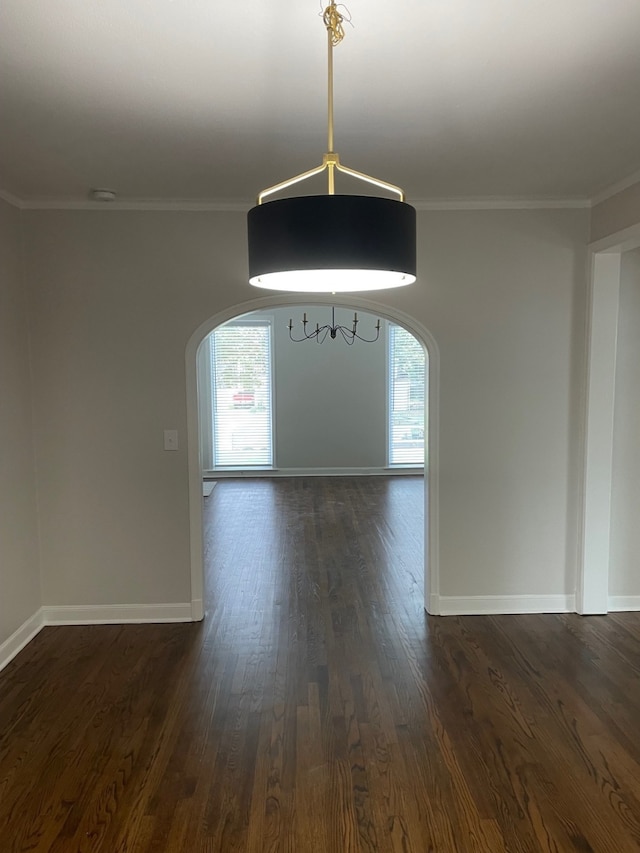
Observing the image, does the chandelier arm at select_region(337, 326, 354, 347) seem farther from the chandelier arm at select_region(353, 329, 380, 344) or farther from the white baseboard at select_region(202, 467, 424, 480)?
the white baseboard at select_region(202, 467, 424, 480)

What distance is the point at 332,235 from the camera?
1422mm

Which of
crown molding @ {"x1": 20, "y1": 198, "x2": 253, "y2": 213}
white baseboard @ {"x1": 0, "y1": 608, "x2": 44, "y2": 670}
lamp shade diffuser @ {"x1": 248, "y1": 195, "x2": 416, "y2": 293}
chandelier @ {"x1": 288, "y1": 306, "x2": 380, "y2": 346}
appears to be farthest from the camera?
chandelier @ {"x1": 288, "y1": 306, "x2": 380, "y2": 346}

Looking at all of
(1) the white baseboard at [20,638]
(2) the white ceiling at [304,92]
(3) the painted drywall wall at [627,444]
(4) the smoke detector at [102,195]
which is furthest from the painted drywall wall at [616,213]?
(1) the white baseboard at [20,638]

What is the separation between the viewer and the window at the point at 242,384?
29.5 feet

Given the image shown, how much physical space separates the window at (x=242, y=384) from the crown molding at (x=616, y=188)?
578cm

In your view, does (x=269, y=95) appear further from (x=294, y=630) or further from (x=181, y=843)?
(x=294, y=630)

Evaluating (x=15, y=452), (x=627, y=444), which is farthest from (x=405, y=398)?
(x=15, y=452)

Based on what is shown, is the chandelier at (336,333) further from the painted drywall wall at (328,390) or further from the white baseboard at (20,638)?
the white baseboard at (20,638)

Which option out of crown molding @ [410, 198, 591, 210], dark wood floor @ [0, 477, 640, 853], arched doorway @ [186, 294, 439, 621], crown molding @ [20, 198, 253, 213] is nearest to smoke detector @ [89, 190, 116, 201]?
crown molding @ [20, 198, 253, 213]

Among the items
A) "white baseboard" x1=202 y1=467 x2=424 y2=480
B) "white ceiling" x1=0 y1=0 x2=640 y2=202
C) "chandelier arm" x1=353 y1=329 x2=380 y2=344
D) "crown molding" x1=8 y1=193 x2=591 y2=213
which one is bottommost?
"white baseboard" x1=202 y1=467 x2=424 y2=480

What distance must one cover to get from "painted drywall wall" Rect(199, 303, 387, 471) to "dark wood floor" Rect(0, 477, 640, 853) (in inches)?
183

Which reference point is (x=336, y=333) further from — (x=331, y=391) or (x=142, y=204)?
(x=142, y=204)

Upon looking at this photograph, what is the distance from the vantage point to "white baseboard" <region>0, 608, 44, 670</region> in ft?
11.2

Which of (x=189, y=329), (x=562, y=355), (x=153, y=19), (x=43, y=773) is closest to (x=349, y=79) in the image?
(x=153, y=19)
